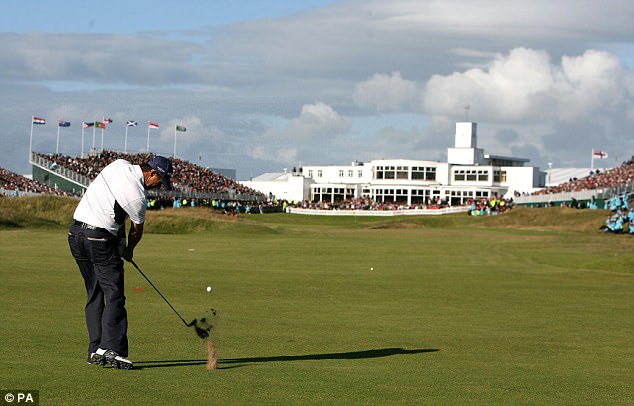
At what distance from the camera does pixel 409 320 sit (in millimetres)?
19703

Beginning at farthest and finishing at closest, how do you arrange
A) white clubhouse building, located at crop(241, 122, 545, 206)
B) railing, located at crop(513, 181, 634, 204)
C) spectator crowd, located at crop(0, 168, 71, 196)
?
white clubhouse building, located at crop(241, 122, 545, 206) → spectator crowd, located at crop(0, 168, 71, 196) → railing, located at crop(513, 181, 634, 204)

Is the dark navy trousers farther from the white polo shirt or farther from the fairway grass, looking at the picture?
the fairway grass

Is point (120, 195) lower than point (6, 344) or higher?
higher

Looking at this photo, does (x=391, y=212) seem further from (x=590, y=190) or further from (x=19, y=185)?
(x=19, y=185)

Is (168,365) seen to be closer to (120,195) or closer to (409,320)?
(120,195)

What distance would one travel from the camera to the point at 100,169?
106 meters

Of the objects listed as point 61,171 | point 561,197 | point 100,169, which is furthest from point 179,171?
point 561,197

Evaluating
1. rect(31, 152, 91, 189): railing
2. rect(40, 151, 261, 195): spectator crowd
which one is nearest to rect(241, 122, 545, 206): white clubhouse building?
rect(40, 151, 261, 195): spectator crowd

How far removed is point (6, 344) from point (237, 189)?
121192 mm

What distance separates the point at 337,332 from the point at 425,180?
144669 mm

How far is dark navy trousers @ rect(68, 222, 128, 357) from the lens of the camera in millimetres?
11477

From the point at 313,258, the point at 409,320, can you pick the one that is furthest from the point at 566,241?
the point at 409,320

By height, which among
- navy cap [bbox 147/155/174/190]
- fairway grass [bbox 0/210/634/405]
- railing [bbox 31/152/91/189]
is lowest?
fairway grass [bbox 0/210/634/405]

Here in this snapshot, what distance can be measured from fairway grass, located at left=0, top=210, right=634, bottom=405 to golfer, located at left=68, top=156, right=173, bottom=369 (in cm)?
46
